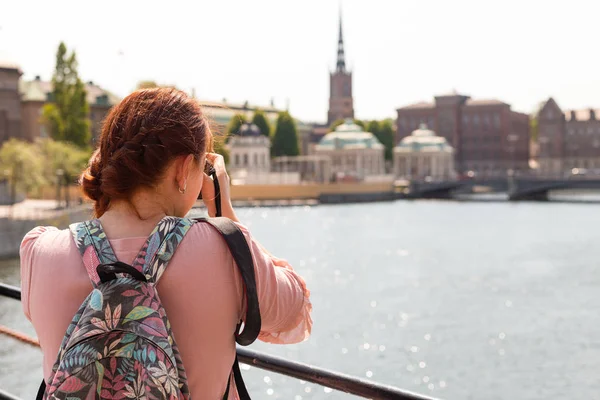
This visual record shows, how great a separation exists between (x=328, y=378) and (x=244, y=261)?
0.45 meters

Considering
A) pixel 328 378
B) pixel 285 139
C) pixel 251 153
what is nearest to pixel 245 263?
pixel 328 378

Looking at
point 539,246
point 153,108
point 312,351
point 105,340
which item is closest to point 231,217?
point 153,108

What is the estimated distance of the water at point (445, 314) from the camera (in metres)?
15.3

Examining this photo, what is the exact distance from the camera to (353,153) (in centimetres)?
8206

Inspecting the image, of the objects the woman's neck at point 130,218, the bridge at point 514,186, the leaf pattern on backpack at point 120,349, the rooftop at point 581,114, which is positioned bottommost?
the bridge at point 514,186

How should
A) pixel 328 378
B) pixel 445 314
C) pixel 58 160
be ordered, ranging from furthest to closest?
pixel 58 160, pixel 445 314, pixel 328 378

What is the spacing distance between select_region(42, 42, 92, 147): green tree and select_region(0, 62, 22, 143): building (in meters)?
2.58

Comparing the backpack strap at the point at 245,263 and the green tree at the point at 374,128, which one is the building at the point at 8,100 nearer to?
the backpack strap at the point at 245,263

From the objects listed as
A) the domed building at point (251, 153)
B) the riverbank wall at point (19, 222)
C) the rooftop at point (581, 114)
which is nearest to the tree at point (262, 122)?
the domed building at point (251, 153)

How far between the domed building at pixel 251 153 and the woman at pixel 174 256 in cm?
7353

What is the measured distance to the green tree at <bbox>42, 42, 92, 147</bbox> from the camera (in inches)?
1812

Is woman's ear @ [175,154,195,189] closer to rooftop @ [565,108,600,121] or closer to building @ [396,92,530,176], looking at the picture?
building @ [396,92,530,176]

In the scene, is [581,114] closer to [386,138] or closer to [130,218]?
[386,138]

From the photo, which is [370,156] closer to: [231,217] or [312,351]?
[312,351]
